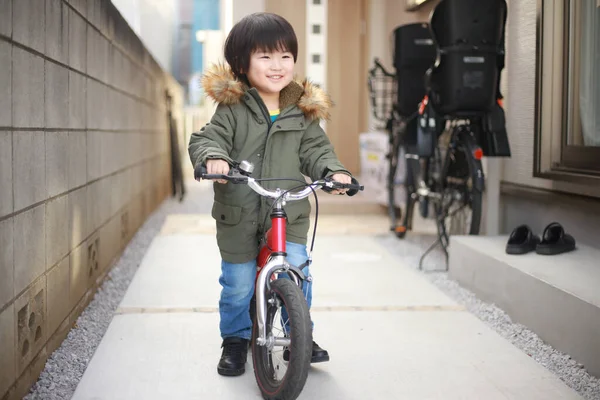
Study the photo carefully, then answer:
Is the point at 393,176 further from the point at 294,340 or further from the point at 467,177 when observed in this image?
the point at 294,340

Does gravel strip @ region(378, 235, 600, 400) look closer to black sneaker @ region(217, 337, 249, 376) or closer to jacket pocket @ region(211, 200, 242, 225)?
black sneaker @ region(217, 337, 249, 376)

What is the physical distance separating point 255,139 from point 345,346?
79 centimetres

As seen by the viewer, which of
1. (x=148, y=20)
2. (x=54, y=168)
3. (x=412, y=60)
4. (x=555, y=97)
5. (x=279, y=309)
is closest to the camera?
(x=279, y=309)

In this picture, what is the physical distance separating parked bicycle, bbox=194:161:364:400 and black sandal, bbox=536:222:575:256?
141 cm

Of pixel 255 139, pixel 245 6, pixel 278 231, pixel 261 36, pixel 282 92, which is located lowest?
pixel 278 231

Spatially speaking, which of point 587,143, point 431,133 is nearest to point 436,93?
point 431,133

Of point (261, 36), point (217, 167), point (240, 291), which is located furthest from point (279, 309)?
point (261, 36)

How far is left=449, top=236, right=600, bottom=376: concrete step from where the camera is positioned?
7.73 feet

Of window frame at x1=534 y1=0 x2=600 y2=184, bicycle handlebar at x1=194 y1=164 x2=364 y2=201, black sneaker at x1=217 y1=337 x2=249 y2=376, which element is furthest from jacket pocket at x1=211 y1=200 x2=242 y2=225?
window frame at x1=534 y1=0 x2=600 y2=184

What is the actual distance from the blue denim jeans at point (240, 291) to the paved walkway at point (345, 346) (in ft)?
0.44

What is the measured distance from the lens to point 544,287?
2.63 metres

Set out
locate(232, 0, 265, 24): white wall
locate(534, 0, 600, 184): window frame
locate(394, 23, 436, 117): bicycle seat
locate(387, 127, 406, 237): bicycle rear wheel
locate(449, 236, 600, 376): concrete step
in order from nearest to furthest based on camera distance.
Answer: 1. locate(449, 236, 600, 376): concrete step
2. locate(534, 0, 600, 184): window frame
3. locate(232, 0, 265, 24): white wall
4. locate(394, 23, 436, 117): bicycle seat
5. locate(387, 127, 406, 237): bicycle rear wheel

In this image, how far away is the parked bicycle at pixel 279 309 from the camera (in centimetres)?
182

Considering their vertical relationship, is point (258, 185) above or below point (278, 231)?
above
